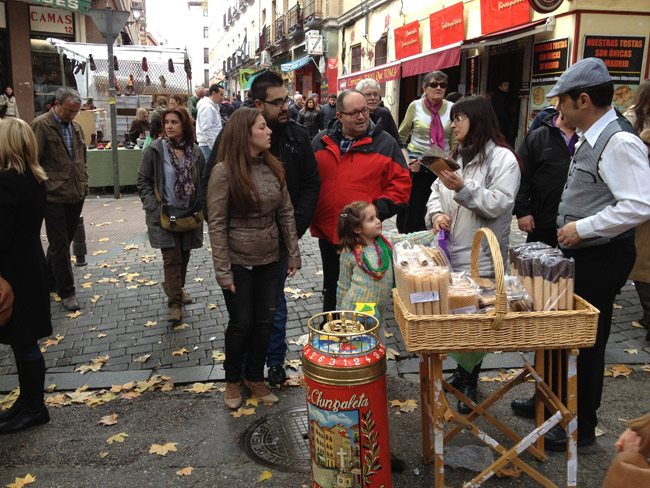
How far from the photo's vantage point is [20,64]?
17875 millimetres

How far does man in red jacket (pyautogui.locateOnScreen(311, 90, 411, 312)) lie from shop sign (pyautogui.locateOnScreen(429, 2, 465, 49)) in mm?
12625

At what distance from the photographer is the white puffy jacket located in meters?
3.52

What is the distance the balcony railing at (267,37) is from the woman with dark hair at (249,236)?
123ft

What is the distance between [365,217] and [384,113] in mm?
3283

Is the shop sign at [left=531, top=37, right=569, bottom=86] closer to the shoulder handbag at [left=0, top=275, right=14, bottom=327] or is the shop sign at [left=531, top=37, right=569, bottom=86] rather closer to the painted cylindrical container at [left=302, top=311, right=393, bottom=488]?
the painted cylindrical container at [left=302, top=311, right=393, bottom=488]

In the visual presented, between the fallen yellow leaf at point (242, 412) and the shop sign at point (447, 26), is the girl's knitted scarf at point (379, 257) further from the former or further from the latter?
the shop sign at point (447, 26)

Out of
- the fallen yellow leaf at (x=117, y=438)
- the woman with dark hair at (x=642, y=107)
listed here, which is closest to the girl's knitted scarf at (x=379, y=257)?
the fallen yellow leaf at (x=117, y=438)

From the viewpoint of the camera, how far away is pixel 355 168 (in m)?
4.30

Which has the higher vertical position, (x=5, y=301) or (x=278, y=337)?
(x=5, y=301)

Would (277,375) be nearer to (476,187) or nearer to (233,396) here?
(233,396)

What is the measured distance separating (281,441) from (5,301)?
6.20 feet

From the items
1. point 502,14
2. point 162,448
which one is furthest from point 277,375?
point 502,14

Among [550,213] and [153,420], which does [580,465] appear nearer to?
[550,213]

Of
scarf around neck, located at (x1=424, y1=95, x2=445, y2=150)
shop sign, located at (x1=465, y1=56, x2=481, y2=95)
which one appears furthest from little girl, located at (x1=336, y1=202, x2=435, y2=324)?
shop sign, located at (x1=465, y1=56, x2=481, y2=95)
